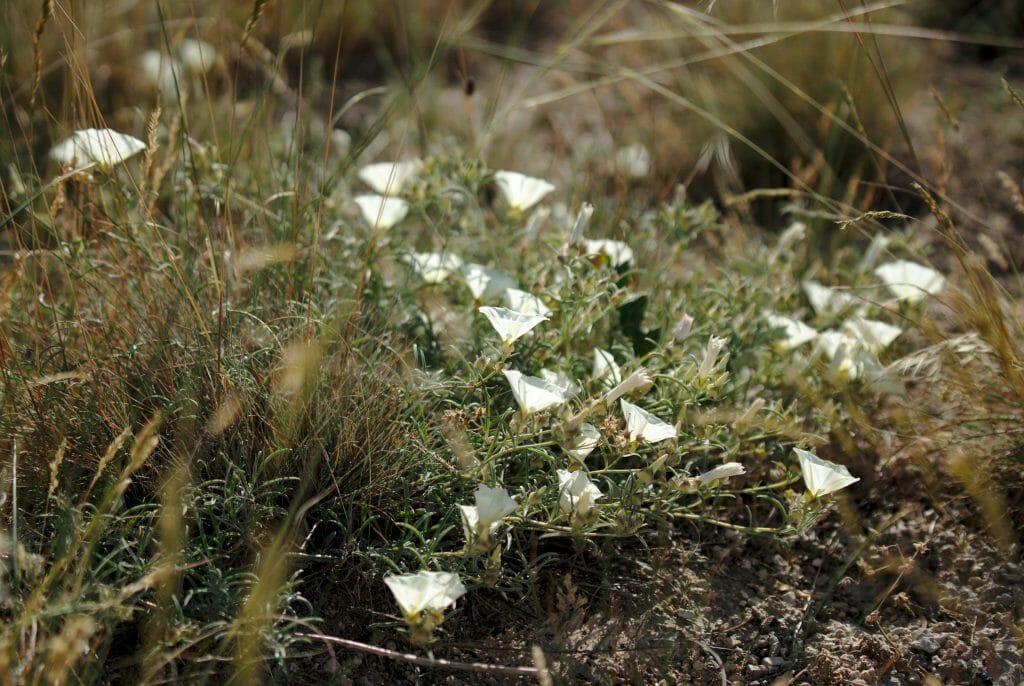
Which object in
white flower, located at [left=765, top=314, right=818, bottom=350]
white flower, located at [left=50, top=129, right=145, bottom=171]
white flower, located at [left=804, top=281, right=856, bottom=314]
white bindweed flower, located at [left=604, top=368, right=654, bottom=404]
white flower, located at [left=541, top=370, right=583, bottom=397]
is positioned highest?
white flower, located at [left=50, top=129, right=145, bottom=171]

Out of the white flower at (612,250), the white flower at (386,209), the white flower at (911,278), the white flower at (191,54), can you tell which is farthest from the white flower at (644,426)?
the white flower at (191,54)

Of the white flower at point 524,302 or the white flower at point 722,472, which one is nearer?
the white flower at point 722,472

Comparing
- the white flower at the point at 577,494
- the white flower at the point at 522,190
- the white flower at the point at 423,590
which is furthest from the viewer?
the white flower at the point at 522,190

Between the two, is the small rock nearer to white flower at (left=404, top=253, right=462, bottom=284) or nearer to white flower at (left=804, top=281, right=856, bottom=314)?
white flower at (left=804, top=281, right=856, bottom=314)

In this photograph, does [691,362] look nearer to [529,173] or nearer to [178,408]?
[178,408]

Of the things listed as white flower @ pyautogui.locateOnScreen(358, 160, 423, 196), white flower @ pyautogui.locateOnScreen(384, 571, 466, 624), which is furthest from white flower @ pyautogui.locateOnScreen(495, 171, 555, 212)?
white flower @ pyautogui.locateOnScreen(384, 571, 466, 624)

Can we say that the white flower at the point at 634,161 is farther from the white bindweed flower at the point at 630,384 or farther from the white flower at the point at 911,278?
the white bindweed flower at the point at 630,384

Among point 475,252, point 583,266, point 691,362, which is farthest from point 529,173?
point 691,362

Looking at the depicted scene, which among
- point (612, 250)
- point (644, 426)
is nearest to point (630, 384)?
point (644, 426)
